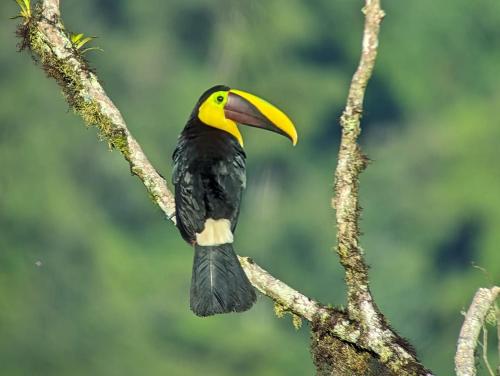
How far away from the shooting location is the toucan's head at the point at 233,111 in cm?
694

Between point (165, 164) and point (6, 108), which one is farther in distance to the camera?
point (6, 108)

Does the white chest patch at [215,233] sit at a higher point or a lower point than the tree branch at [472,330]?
higher

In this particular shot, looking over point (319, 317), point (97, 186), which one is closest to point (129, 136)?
point (319, 317)

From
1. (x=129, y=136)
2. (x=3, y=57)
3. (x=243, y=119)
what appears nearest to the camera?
(x=129, y=136)

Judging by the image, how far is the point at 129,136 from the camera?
6398 millimetres

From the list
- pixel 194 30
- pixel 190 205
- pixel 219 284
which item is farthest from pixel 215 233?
pixel 194 30

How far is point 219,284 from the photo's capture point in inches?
243

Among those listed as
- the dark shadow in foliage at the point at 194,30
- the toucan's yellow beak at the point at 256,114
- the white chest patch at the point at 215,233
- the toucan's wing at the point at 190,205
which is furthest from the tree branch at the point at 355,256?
the dark shadow in foliage at the point at 194,30

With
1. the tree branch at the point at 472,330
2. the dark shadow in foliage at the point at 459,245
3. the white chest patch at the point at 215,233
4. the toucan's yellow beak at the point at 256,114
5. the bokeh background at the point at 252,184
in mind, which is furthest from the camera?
the dark shadow in foliage at the point at 459,245

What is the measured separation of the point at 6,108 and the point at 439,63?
10.7 metres

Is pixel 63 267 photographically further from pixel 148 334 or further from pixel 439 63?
pixel 439 63

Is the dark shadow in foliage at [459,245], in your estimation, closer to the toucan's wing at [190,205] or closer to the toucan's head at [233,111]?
the toucan's head at [233,111]

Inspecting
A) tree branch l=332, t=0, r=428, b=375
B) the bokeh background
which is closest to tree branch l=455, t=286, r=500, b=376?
tree branch l=332, t=0, r=428, b=375

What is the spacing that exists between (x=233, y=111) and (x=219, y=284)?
3.85 feet
